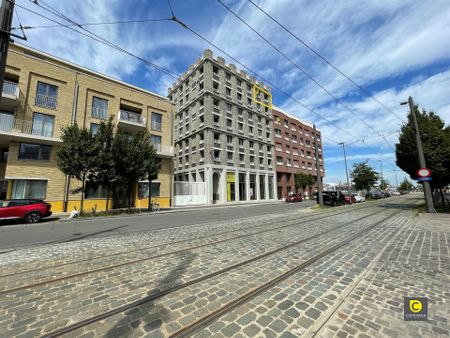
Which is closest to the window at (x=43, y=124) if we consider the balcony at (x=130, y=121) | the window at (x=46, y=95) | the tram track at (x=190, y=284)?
the window at (x=46, y=95)

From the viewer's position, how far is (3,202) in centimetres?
1273

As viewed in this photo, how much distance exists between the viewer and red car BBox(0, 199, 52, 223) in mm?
12500

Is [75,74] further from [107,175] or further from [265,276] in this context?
[265,276]

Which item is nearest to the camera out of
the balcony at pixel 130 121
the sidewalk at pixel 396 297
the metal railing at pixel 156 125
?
the sidewalk at pixel 396 297

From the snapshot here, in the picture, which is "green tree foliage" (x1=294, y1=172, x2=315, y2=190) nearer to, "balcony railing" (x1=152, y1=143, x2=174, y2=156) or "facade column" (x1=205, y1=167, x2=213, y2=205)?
"facade column" (x1=205, y1=167, x2=213, y2=205)

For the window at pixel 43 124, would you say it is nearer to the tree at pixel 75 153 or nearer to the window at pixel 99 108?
the window at pixel 99 108

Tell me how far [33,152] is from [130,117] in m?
9.71

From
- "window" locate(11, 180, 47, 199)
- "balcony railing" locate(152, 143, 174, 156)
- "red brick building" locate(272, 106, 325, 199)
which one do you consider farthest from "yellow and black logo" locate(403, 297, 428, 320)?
"red brick building" locate(272, 106, 325, 199)

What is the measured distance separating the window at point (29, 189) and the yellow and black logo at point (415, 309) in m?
24.5

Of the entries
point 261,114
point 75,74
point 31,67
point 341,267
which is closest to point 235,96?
point 261,114

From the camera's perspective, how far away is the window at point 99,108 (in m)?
22.4

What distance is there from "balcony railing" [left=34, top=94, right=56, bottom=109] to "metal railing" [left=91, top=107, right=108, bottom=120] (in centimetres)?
331

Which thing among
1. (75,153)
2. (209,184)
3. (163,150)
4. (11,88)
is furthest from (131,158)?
(209,184)

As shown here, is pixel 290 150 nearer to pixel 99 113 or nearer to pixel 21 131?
pixel 99 113
